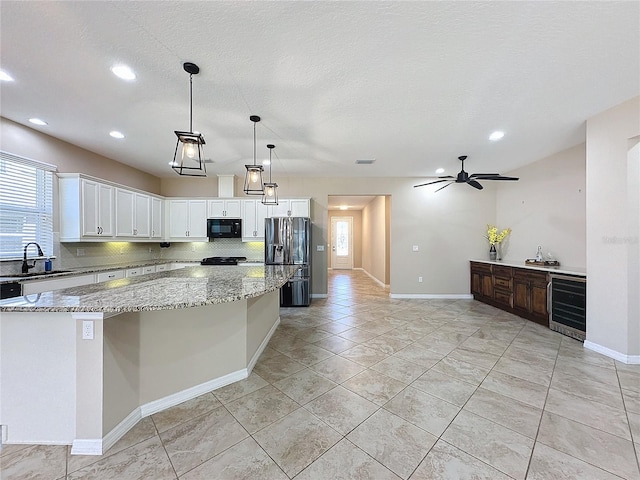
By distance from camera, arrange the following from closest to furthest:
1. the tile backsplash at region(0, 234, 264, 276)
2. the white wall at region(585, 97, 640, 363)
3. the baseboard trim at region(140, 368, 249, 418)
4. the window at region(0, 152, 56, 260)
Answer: the baseboard trim at region(140, 368, 249, 418), the white wall at region(585, 97, 640, 363), the window at region(0, 152, 56, 260), the tile backsplash at region(0, 234, 264, 276)

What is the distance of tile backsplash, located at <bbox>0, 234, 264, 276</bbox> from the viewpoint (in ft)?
12.4

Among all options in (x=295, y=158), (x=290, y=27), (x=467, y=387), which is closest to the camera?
(x=290, y=27)

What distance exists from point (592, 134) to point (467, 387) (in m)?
3.34

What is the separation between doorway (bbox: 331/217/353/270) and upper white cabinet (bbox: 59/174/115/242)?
876cm

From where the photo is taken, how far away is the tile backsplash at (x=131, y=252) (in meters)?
3.79

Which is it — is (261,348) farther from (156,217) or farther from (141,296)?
(156,217)

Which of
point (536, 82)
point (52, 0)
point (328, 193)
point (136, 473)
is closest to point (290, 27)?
point (52, 0)

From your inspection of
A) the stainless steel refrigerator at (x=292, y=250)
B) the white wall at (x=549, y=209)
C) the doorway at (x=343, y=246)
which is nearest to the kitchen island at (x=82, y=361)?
the stainless steel refrigerator at (x=292, y=250)

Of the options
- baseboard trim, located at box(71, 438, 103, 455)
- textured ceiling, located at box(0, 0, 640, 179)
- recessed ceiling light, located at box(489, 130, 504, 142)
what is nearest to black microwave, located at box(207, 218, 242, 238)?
textured ceiling, located at box(0, 0, 640, 179)

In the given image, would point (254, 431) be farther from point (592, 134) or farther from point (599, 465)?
point (592, 134)

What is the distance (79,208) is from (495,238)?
301 inches

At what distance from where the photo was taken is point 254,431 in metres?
1.81

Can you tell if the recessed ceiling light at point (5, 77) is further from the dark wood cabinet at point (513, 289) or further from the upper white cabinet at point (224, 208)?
the dark wood cabinet at point (513, 289)

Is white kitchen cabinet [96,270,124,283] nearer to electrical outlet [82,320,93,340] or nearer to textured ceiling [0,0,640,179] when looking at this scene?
textured ceiling [0,0,640,179]
